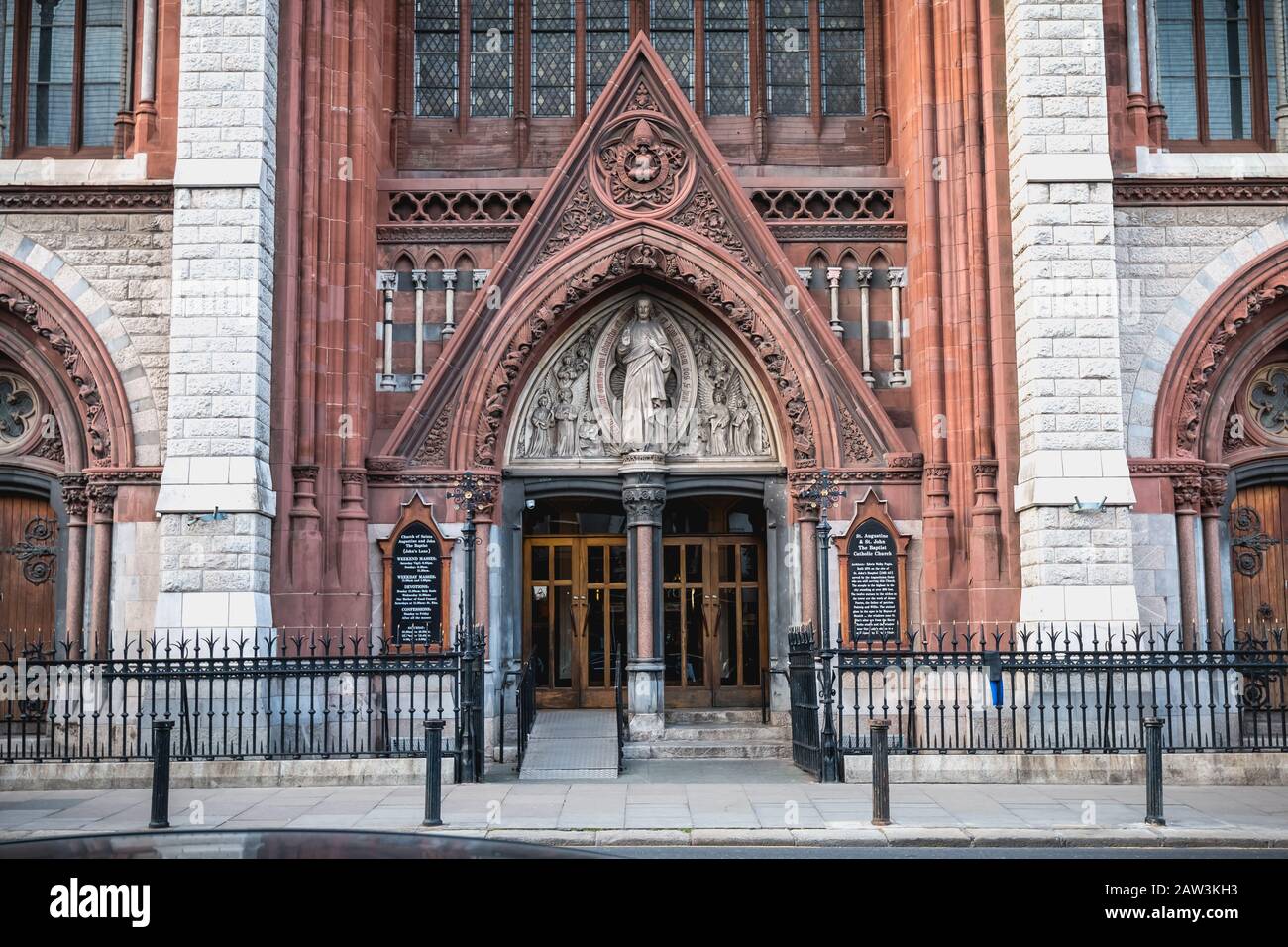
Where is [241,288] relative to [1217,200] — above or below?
below

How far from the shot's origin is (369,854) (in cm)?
253

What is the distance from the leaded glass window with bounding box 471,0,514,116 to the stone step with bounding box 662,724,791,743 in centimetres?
1055

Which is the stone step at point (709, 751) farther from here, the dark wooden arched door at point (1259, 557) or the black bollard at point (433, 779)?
the dark wooden arched door at point (1259, 557)

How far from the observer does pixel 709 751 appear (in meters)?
17.6

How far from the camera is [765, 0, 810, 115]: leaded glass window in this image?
68.8ft

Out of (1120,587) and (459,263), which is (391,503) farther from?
(1120,587)

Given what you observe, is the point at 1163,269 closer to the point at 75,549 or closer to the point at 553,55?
the point at 553,55

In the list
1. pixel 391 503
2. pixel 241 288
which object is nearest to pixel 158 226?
pixel 241 288

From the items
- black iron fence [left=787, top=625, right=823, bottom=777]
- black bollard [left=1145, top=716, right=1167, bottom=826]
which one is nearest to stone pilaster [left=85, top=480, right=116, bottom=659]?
black iron fence [left=787, top=625, right=823, bottom=777]

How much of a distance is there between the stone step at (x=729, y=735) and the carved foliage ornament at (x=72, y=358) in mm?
9154

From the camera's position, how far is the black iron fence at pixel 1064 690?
46.4 feet

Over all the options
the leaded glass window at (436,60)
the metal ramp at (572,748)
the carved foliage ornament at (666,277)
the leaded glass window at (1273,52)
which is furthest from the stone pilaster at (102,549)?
the leaded glass window at (1273,52)

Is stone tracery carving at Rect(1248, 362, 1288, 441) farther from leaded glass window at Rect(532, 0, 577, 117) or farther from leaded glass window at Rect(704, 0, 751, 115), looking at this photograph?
leaded glass window at Rect(532, 0, 577, 117)
